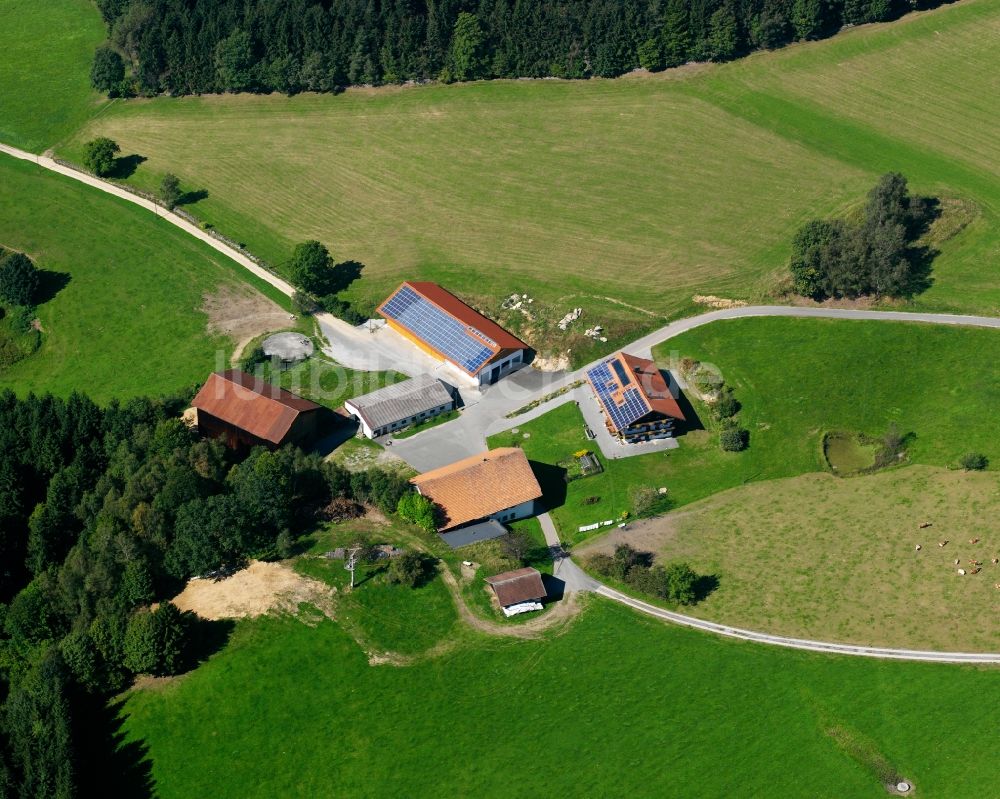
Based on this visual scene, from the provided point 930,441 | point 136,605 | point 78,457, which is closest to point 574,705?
point 136,605

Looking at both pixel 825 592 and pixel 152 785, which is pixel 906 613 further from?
pixel 152 785

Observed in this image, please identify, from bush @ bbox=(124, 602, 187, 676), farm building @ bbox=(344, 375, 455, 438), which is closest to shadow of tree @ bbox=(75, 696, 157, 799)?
bush @ bbox=(124, 602, 187, 676)

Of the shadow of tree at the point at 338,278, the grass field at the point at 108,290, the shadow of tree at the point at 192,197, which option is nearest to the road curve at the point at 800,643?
the shadow of tree at the point at 338,278

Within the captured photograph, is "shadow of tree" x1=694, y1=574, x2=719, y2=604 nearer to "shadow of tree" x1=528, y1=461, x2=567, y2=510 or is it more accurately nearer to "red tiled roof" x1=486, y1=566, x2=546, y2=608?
"red tiled roof" x1=486, y1=566, x2=546, y2=608

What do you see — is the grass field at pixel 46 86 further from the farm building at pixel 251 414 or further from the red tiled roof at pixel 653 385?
the red tiled roof at pixel 653 385

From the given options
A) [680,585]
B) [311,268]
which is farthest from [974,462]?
[311,268]

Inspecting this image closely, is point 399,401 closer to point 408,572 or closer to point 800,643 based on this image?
point 408,572

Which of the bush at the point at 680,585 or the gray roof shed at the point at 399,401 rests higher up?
the gray roof shed at the point at 399,401
